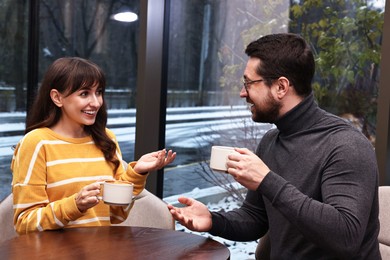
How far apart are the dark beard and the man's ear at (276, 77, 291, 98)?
31mm

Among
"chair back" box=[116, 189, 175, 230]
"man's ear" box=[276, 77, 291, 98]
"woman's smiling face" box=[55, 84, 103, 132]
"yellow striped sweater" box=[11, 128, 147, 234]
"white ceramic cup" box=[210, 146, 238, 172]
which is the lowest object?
"chair back" box=[116, 189, 175, 230]

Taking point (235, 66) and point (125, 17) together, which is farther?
point (125, 17)

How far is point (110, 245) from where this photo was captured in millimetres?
1603

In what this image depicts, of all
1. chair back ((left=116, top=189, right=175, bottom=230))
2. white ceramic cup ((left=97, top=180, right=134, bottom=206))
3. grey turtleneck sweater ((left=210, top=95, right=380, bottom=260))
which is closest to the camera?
grey turtleneck sweater ((left=210, top=95, right=380, bottom=260))

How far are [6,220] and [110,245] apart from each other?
59 cm

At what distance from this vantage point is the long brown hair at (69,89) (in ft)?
6.34

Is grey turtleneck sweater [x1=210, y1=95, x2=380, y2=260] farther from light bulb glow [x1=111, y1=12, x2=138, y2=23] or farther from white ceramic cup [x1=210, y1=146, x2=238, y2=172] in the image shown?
light bulb glow [x1=111, y1=12, x2=138, y2=23]

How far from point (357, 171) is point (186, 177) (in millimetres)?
1786

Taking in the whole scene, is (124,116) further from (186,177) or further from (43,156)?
(43,156)

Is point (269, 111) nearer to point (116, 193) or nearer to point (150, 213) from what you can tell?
point (116, 193)

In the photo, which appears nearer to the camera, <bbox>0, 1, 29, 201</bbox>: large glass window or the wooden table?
the wooden table

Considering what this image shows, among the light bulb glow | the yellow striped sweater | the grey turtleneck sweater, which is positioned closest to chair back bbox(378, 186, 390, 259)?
the grey turtleneck sweater

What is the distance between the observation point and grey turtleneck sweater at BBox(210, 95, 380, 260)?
1495mm

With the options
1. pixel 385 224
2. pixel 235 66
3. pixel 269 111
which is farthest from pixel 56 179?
pixel 235 66
